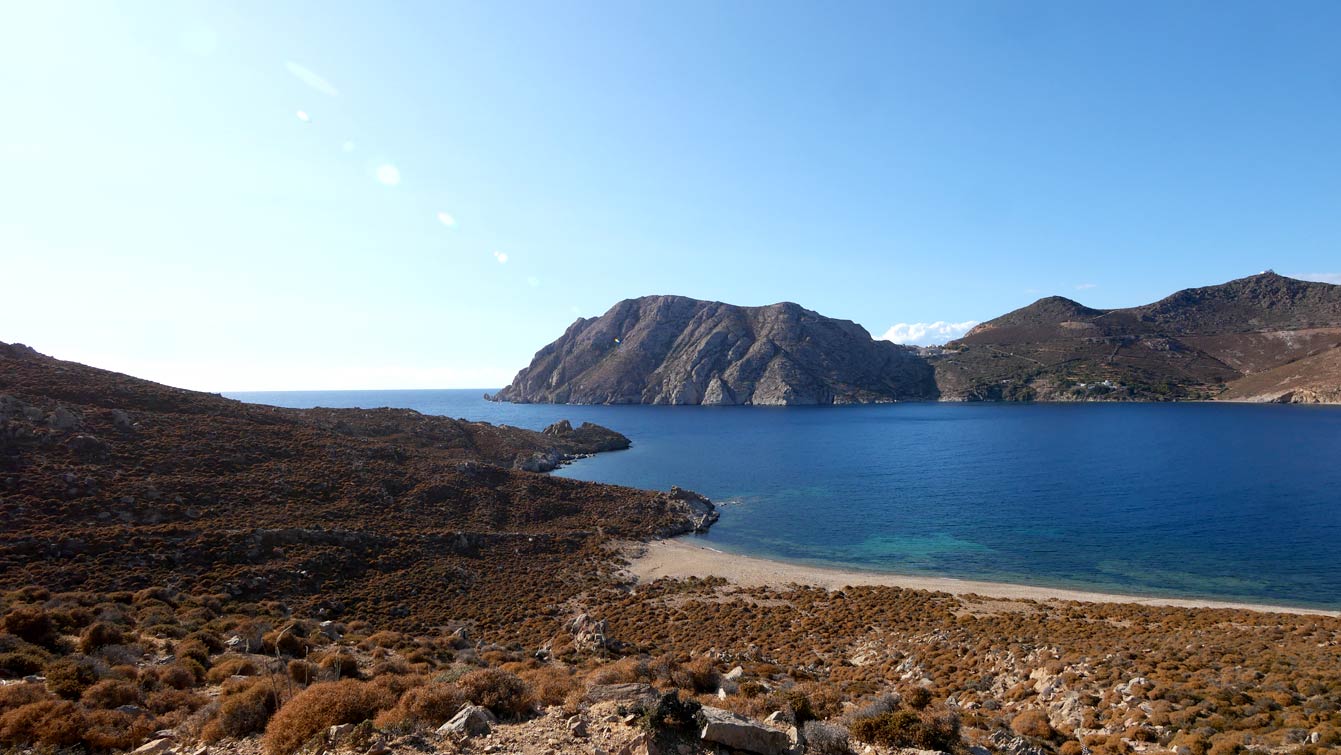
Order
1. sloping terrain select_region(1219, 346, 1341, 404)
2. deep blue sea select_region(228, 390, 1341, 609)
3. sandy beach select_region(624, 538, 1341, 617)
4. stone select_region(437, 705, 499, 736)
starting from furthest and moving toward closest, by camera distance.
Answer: sloping terrain select_region(1219, 346, 1341, 404), deep blue sea select_region(228, 390, 1341, 609), sandy beach select_region(624, 538, 1341, 617), stone select_region(437, 705, 499, 736)

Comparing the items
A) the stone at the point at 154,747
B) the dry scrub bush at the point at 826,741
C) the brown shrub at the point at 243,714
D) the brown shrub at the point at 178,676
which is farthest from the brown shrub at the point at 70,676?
the dry scrub bush at the point at 826,741

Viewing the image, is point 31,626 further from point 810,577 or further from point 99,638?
point 810,577

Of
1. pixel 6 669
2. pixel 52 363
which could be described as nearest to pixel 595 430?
pixel 52 363

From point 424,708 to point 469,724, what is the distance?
132 centimetres

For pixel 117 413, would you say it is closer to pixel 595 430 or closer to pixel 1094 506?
pixel 595 430

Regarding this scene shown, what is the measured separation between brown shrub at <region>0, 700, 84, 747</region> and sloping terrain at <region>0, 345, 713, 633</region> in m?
20.2

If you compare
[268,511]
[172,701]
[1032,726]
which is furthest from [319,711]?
[268,511]

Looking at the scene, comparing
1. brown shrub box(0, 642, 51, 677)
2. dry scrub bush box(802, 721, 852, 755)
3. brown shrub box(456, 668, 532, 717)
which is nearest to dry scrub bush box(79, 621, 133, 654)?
brown shrub box(0, 642, 51, 677)

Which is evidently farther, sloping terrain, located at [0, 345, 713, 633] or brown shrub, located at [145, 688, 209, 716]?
sloping terrain, located at [0, 345, 713, 633]

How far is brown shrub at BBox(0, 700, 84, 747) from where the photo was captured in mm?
8766

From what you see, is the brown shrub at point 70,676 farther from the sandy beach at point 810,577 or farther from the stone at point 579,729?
the sandy beach at point 810,577

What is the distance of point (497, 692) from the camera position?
38.3 ft

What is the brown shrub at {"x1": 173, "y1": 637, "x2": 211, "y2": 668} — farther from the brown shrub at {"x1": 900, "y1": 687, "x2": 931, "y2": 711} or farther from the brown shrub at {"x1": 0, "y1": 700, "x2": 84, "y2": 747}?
the brown shrub at {"x1": 900, "y1": 687, "x2": 931, "y2": 711}

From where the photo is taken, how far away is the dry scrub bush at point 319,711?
9.52 m
